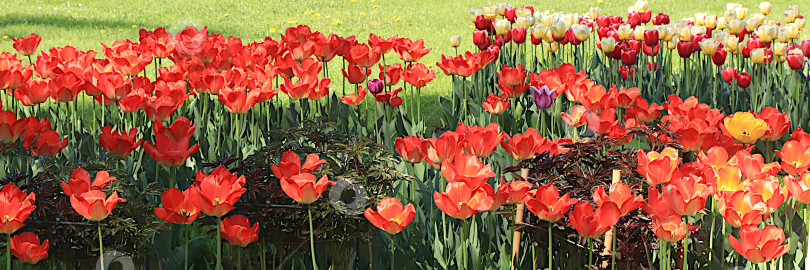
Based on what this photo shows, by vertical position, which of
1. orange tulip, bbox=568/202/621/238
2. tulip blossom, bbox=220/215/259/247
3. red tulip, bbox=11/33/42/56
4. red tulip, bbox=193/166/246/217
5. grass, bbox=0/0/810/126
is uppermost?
red tulip, bbox=11/33/42/56

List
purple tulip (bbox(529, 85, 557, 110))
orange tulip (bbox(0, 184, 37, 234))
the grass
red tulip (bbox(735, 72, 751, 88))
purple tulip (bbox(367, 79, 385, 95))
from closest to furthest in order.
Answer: orange tulip (bbox(0, 184, 37, 234)) < purple tulip (bbox(529, 85, 557, 110)) < purple tulip (bbox(367, 79, 385, 95)) < red tulip (bbox(735, 72, 751, 88)) < the grass

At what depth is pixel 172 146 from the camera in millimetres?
2098

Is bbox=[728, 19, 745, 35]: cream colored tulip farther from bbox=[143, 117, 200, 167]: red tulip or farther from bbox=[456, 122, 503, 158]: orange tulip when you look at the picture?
bbox=[143, 117, 200, 167]: red tulip

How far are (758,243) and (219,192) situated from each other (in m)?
1.18

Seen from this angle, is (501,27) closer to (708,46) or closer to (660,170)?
(708,46)

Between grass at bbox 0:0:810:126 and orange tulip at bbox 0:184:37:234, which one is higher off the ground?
orange tulip at bbox 0:184:37:234

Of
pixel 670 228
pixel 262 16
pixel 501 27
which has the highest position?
pixel 501 27

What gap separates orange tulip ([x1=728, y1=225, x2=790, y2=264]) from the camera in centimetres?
165

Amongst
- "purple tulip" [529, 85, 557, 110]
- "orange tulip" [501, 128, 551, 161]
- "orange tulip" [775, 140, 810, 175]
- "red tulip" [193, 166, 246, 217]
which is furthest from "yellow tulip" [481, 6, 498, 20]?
"red tulip" [193, 166, 246, 217]

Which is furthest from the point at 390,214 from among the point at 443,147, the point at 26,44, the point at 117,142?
the point at 26,44

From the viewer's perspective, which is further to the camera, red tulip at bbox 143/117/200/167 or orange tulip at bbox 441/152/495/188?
red tulip at bbox 143/117/200/167

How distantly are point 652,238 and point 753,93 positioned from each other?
99.7 inches

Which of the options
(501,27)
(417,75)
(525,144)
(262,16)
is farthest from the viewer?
(262,16)

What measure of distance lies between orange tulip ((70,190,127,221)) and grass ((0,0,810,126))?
7021 mm
